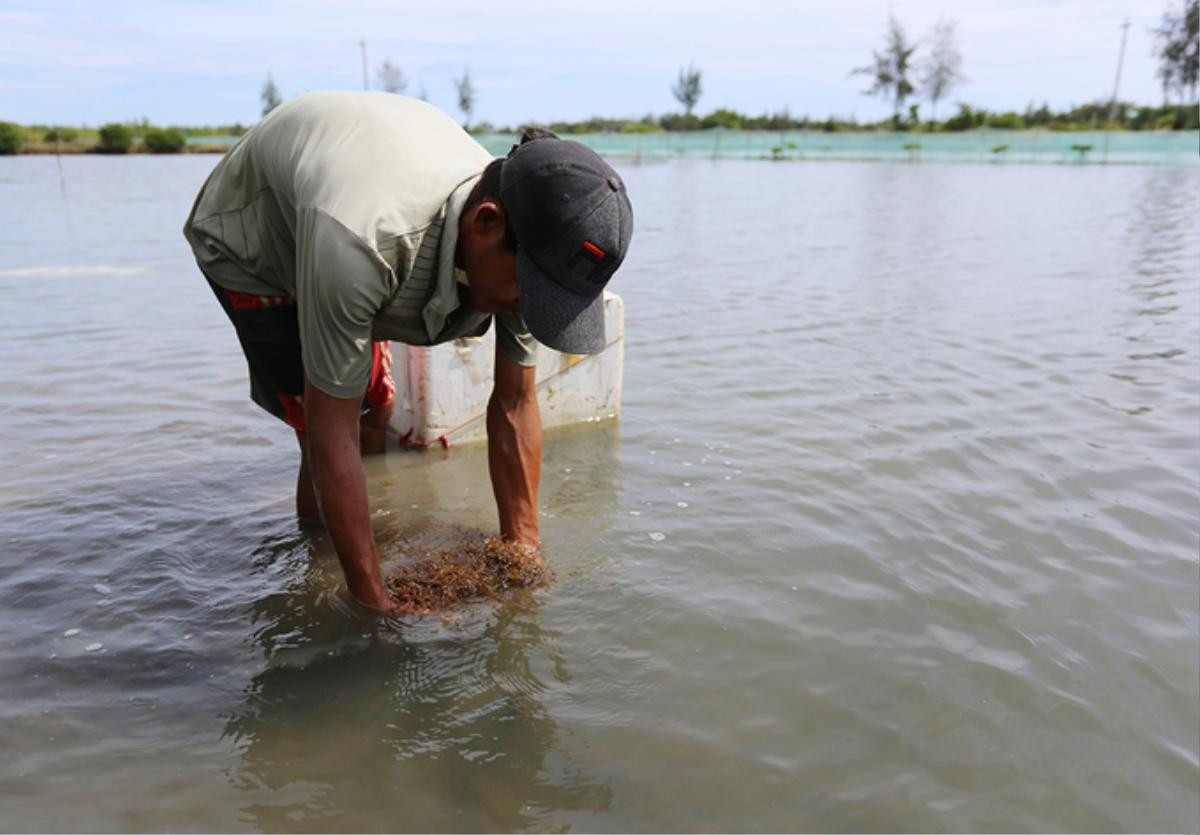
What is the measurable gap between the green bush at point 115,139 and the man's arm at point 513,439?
48.0m

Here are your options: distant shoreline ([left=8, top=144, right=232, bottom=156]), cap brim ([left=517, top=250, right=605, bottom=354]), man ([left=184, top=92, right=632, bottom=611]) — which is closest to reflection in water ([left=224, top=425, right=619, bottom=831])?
man ([left=184, top=92, right=632, bottom=611])

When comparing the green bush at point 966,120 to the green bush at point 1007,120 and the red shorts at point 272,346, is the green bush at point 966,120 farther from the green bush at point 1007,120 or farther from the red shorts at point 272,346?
the red shorts at point 272,346

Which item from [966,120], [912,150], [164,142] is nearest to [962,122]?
[966,120]

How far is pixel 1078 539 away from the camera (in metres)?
3.66

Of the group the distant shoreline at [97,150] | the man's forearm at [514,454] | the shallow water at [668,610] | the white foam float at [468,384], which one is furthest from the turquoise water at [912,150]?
the man's forearm at [514,454]

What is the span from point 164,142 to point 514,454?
48283mm

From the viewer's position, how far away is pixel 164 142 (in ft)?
147

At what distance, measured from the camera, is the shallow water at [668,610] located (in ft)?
7.48

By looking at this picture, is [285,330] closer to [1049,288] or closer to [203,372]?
[203,372]

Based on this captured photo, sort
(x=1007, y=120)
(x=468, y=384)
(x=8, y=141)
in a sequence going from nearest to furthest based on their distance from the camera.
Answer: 1. (x=468, y=384)
2. (x=8, y=141)
3. (x=1007, y=120)

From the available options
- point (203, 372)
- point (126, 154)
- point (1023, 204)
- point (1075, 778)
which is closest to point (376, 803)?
point (1075, 778)

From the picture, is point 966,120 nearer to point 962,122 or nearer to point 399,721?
point 962,122

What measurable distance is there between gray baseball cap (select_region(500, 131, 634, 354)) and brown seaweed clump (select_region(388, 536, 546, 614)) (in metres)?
1.22

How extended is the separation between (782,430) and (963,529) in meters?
1.37
